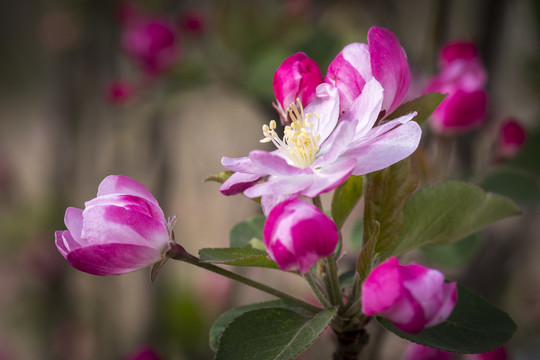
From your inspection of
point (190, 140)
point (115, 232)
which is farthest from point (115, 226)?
point (190, 140)

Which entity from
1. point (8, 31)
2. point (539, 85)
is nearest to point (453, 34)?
point (539, 85)

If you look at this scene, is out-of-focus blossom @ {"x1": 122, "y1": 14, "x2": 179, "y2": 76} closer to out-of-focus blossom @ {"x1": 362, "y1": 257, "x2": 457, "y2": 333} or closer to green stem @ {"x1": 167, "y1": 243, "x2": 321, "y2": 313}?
green stem @ {"x1": 167, "y1": 243, "x2": 321, "y2": 313}

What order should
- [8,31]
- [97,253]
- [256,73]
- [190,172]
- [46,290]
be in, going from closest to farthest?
[97,253] → [256,73] → [46,290] → [190,172] → [8,31]

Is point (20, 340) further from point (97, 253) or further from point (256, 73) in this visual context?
point (97, 253)

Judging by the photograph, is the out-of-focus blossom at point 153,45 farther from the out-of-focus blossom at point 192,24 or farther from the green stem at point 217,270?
the green stem at point 217,270

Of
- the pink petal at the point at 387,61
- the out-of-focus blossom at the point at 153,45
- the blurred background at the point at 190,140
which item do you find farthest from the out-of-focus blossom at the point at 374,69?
the out-of-focus blossom at the point at 153,45

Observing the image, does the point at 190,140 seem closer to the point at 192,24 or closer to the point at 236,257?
the point at 192,24

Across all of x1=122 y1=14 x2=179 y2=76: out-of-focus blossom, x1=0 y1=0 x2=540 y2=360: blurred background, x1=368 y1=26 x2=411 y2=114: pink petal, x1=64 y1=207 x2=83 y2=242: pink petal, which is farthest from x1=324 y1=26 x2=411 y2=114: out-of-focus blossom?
x1=122 y1=14 x2=179 y2=76: out-of-focus blossom

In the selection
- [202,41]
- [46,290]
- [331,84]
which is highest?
[202,41]
